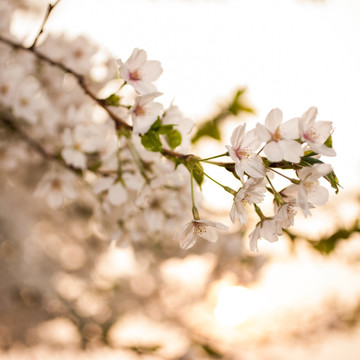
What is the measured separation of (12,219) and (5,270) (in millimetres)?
423

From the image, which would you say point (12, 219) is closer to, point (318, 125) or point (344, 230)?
point (344, 230)

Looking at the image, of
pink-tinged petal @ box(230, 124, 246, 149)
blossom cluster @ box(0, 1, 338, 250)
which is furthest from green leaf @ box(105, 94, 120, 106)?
pink-tinged petal @ box(230, 124, 246, 149)

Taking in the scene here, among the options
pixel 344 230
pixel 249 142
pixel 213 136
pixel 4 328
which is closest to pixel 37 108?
pixel 213 136

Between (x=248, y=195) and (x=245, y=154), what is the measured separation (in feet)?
0.20

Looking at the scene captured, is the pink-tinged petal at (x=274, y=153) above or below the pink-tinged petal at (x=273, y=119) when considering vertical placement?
below

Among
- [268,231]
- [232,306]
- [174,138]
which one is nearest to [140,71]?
[174,138]

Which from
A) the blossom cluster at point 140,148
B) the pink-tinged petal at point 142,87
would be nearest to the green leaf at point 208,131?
the blossom cluster at point 140,148

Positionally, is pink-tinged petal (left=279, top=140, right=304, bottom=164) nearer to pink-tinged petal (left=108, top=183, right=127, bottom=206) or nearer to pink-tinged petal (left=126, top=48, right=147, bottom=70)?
pink-tinged petal (left=126, top=48, right=147, bottom=70)

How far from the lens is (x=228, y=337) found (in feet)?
8.29

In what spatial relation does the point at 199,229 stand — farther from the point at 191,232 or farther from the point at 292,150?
the point at 292,150

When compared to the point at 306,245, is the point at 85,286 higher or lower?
higher

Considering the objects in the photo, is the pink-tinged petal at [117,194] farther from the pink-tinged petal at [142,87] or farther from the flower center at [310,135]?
the flower center at [310,135]

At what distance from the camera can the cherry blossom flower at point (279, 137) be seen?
0.55 meters

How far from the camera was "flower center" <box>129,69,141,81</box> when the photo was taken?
2.28 feet
